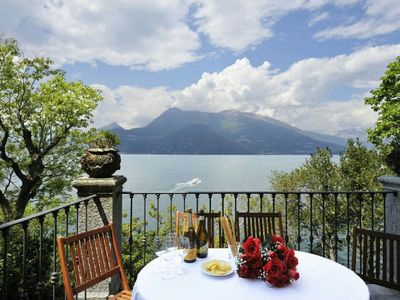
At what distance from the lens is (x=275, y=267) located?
1.67 metres

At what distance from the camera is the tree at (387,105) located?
13383 mm

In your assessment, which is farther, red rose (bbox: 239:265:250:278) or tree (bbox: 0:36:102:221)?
tree (bbox: 0:36:102:221)

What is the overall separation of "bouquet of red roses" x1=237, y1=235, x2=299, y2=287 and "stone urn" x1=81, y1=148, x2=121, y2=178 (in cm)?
198

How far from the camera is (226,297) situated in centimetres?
155

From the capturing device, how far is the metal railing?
247 cm

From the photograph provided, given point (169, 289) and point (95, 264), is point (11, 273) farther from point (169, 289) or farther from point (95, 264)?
point (169, 289)

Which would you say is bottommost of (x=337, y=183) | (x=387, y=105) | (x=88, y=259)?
(x=337, y=183)

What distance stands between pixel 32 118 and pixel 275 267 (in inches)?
584

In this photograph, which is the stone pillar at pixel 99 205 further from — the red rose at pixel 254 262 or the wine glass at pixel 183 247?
the red rose at pixel 254 262

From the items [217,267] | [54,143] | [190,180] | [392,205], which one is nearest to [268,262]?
[217,267]

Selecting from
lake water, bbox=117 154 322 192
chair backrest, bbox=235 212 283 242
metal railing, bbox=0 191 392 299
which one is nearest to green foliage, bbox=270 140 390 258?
metal railing, bbox=0 191 392 299

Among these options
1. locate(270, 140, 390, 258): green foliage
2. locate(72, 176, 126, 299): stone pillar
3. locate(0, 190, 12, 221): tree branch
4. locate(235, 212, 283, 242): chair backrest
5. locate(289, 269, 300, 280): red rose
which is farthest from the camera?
locate(270, 140, 390, 258): green foliage

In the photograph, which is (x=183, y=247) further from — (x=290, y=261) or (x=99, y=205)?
(x=99, y=205)

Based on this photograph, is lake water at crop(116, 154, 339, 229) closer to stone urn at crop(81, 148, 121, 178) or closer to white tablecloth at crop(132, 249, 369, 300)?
stone urn at crop(81, 148, 121, 178)
